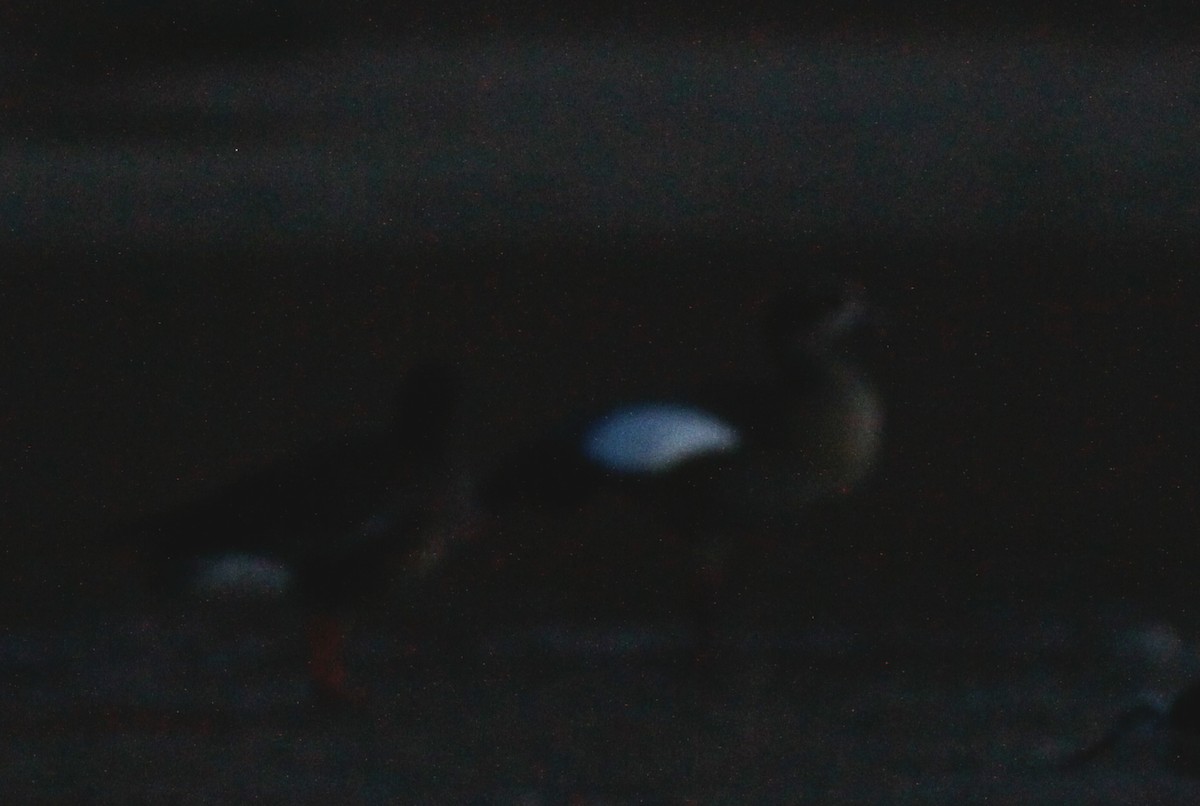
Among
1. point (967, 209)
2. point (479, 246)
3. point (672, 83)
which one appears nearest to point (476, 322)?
point (479, 246)

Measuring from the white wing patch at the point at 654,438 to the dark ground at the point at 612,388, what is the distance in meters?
0.31

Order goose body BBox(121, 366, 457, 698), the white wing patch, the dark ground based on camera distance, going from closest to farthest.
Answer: the dark ground, goose body BBox(121, 366, 457, 698), the white wing patch

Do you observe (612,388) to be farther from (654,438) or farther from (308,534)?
(308,534)

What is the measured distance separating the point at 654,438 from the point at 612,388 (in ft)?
6.98

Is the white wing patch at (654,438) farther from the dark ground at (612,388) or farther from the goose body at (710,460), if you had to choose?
the dark ground at (612,388)

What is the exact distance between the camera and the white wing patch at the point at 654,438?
23.5 ft

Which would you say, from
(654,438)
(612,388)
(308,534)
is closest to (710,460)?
(654,438)

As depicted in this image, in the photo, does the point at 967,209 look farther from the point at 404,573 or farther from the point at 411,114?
the point at 404,573

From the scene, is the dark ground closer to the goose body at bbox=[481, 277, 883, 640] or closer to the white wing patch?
the goose body at bbox=[481, 277, 883, 640]

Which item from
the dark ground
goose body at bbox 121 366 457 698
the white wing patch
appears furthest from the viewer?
the white wing patch

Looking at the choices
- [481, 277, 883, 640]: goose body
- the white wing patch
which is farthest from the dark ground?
the white wing patch

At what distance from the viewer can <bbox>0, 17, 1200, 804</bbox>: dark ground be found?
17.4 ft

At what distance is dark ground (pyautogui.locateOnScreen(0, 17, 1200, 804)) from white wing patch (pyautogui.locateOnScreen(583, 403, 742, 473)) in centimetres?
31

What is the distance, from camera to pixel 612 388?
9.30 metres
